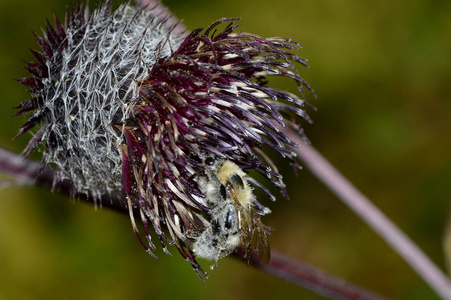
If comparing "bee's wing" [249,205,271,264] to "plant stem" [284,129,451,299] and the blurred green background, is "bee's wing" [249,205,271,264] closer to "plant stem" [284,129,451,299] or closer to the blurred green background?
"plant stem" [284,129,451,299]

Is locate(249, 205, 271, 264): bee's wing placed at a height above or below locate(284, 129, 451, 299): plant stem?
above

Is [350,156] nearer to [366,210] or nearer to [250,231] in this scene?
[366,210]

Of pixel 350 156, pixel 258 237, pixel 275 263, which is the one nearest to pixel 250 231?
pixel 258 237

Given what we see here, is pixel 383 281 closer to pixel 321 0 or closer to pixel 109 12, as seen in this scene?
pixel 321 0

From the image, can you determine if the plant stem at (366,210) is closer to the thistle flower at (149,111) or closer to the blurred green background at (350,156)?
the thistle flower at (149,111)

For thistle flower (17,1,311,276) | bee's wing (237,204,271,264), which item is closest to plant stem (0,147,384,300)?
thistle flower (17,1,311,276)

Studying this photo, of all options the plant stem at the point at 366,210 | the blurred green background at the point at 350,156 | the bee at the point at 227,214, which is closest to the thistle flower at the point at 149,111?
the bee at the point at 227,214

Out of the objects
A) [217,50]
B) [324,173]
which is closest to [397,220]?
[324,173]
